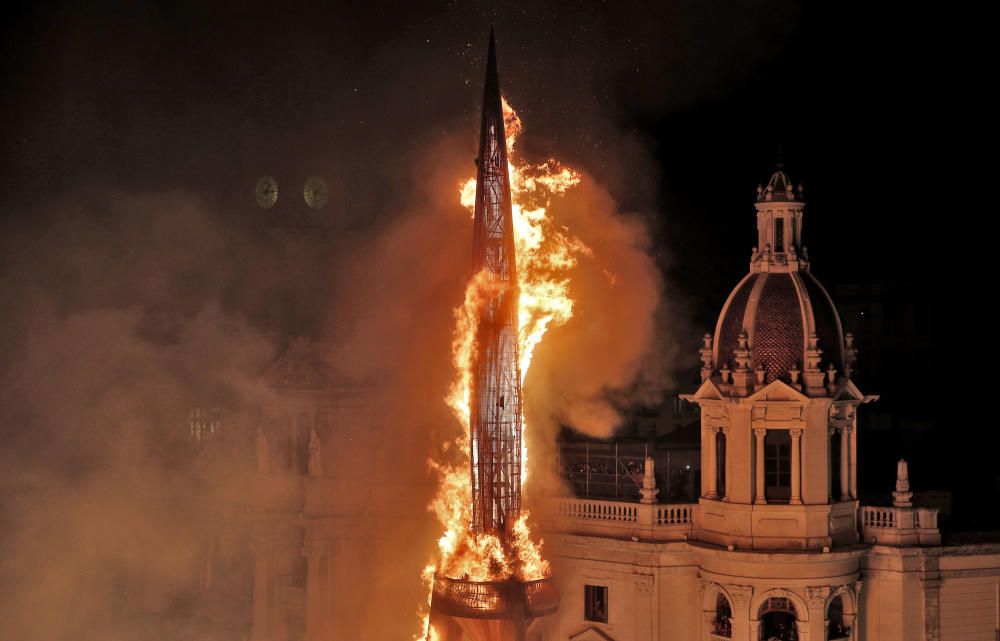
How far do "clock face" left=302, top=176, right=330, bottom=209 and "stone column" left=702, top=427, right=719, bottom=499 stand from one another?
56.9 ft

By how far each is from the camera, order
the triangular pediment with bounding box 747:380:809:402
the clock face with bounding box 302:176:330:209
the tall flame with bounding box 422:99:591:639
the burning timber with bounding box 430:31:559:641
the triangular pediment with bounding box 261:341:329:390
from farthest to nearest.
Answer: the clock face with bounding box 302:176:330:209, the triangular pediment with bounding box 261:341:329:390, the triangular pediment with bounding box 747:380:809:402, the tall flame with bounding box 422:99:591:639, the burning timber with bounding box 430:31:559:641

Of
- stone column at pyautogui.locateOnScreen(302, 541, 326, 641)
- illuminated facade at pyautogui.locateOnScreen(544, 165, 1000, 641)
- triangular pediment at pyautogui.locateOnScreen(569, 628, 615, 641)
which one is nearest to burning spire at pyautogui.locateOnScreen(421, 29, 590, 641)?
illuminated facade at pyautogui.locateOnScreen(544, 165, 1000, 641)

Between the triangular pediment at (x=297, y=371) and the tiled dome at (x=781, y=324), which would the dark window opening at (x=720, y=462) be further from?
the triangular pediment at (x=297, y=371)

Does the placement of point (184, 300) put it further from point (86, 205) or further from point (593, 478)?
point (593, 478)

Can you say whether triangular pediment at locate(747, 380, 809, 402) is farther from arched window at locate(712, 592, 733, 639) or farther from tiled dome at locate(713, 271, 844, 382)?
arched window at locate(712, 592, 733, 639)

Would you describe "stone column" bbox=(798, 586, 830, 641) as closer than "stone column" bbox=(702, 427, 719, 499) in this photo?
Yes

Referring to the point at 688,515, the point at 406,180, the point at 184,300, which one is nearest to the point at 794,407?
the point at 688,515

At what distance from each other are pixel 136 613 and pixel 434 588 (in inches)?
644

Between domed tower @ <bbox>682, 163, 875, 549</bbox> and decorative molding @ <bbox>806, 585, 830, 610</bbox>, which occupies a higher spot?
domed tower @ <bbox>682, 163, 875, 549</bbox>

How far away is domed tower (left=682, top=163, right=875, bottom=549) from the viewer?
164 ft

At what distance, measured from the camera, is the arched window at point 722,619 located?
2004 inches

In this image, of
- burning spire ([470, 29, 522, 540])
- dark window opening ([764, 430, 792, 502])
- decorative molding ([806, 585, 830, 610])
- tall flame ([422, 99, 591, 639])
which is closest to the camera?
burning spire ([470, 29, 522, 540])

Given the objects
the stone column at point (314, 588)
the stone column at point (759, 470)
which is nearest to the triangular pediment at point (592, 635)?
the stone column at point (759, 470)

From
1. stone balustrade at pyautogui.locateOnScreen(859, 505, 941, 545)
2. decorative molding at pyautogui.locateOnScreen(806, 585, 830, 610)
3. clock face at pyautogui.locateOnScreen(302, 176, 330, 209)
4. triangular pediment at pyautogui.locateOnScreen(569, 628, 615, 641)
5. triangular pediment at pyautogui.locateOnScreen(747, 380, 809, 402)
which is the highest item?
clock face at pyautogui.locateOnScreen(302, 176, 330, 209)
